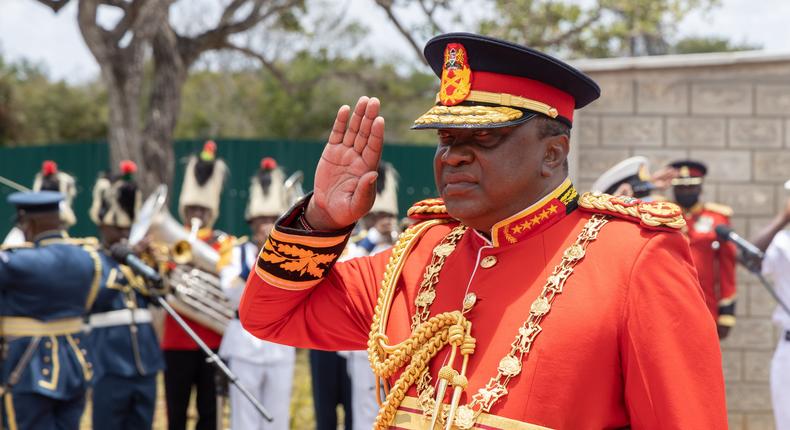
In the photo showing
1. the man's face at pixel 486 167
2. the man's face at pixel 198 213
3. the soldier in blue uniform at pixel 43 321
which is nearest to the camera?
the man's face at pixel 486 167

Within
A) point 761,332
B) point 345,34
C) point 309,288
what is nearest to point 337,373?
point 761,332

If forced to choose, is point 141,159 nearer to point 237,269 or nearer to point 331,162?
point 237,269

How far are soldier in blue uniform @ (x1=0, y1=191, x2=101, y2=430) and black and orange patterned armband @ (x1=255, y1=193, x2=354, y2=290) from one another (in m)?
4.24

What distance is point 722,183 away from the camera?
29.8 ft

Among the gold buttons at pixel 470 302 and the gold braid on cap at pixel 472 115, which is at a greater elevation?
the gold braid on cap at pixel 472 115

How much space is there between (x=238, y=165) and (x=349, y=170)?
12.3 m

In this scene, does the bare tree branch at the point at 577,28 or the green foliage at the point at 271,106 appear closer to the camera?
the bare tree branch at the point at 577,28

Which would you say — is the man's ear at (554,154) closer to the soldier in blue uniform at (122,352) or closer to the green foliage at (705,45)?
the soldier in blue uniform at (122,352)

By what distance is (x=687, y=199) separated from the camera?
8.63m

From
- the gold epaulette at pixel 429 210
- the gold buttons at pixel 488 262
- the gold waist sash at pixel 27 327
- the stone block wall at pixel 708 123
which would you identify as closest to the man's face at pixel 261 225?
the gold waist sash at pixel 27 327

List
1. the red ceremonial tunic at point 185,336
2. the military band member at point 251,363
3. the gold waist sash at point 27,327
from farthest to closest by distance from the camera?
the red ceremonial tunic at point 185,336
the military band member at point 251,363
the gold waist sash at point 27,327

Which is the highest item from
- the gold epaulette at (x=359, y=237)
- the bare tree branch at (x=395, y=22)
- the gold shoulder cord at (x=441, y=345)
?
the bare tree branch at (x=395, y=22)

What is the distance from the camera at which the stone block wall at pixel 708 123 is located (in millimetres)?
8922

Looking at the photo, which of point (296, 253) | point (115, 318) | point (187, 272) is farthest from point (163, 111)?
point (296, 253)
